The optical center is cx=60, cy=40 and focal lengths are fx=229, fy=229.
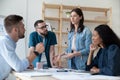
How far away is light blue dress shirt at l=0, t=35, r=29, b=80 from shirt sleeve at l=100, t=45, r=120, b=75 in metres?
0.79

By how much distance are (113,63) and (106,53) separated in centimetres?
22

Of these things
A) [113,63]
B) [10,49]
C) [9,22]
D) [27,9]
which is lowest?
[113,63]

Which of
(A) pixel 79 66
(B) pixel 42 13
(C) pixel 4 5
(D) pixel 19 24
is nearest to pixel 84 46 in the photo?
(A) pixel 79 66

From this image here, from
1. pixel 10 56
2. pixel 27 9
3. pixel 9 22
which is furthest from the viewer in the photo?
pixel 27 9

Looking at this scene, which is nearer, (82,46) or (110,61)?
(110,61)

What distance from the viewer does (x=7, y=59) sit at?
2131 millimetres

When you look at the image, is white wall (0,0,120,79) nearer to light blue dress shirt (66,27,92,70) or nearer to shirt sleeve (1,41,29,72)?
light blue dress shirt (66,27,92,70)

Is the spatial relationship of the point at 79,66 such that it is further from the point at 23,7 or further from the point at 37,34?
the point at 23,7

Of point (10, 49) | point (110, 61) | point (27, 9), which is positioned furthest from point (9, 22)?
point (27, 9)

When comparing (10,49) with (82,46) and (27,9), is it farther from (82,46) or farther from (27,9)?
(27,9)

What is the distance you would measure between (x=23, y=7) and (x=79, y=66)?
2.63 meters

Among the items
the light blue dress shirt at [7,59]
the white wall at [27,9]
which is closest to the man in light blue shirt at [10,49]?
the light blue dress shirt at [7,59]

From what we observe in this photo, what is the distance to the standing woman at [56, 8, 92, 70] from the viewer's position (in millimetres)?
2760

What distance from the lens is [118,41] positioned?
2.17 m
